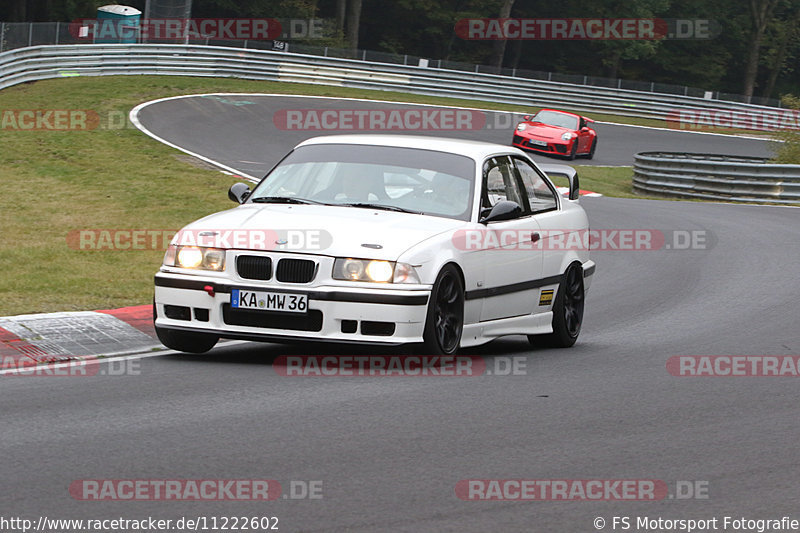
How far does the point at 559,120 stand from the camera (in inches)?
1467

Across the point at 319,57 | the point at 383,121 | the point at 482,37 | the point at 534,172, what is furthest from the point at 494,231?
the point at 482,37

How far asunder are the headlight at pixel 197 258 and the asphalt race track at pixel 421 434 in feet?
2.15

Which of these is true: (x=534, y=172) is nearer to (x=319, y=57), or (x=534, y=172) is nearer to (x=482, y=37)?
(x=319, y=57)

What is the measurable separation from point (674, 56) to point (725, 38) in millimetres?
3892

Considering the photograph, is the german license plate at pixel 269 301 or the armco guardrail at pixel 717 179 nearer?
the german license plate at pixel 269 301

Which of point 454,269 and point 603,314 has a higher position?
point 454,269

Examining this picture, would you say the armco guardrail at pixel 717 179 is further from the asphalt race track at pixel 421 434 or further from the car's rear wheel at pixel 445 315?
the car's rear wheel at pixel 445 315

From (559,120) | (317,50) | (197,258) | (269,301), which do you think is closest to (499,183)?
(269,301)

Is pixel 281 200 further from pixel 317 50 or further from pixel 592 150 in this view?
pixel 317 50

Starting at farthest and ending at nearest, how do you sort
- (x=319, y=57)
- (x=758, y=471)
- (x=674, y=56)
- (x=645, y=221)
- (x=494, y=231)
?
(x=674, y=56)
(x=319, y=57)
(x=645, y=221)
(x=494, y=231)
(x=758, y=471)

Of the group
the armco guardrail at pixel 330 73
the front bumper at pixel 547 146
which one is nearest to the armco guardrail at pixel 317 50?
the armco guardrail at pixel 330 73

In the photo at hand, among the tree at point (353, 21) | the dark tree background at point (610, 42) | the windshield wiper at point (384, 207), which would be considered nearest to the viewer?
the windshield wiper at point (384, 207)

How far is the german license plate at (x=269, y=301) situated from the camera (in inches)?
323

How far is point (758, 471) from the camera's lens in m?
6.08
